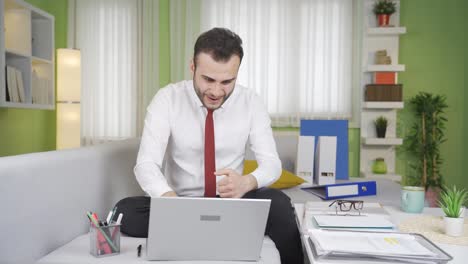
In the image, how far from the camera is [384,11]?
15.6ft

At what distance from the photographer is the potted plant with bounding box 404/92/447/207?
15.4ft

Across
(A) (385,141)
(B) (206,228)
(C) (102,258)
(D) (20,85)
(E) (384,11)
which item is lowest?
(C) (102,258)

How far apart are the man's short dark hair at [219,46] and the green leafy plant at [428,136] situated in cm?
330

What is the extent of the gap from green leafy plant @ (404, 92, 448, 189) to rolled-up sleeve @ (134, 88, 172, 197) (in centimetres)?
334

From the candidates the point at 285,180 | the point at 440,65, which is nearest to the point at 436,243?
the point at 285,180

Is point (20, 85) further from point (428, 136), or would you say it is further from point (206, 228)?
point (428, 136)

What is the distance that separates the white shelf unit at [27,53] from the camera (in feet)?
11.9

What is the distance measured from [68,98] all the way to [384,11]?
3048 mm

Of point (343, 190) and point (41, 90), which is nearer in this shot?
point (343, 190)

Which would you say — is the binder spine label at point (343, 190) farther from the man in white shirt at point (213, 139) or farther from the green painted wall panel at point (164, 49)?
the green painted wall panel at point (164, 49)

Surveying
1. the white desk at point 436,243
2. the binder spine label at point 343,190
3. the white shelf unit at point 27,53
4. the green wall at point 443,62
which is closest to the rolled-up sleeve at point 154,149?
the white desk at point 436,243

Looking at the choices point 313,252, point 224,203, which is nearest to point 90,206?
point 224,203

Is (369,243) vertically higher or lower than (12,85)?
lower

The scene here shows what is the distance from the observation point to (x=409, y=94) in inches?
195
